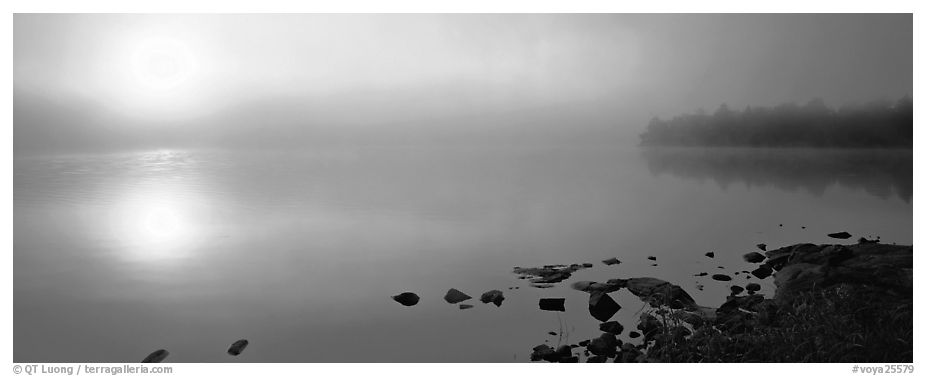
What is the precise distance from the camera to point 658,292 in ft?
40.8

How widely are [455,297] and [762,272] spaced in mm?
8633

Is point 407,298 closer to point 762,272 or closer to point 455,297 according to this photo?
point 455,297

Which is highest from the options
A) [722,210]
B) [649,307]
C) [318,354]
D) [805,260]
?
[722,210]

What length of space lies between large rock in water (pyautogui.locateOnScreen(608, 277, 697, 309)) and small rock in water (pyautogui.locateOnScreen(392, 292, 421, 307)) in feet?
16.4

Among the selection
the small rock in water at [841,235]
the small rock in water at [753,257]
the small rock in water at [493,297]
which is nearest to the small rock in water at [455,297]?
the small rock in water at [493,297]

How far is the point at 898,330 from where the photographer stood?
8.27 metres

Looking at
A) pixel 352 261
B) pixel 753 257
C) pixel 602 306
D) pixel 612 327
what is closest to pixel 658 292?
pixel 602 306

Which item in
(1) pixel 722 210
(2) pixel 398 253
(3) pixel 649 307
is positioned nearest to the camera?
(3) pixel 649 307

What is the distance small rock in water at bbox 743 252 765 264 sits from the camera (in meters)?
16.6

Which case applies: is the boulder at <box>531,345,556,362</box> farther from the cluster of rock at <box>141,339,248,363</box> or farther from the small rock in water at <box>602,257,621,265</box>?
the small rock in water at <box>602,257,621,265</box>

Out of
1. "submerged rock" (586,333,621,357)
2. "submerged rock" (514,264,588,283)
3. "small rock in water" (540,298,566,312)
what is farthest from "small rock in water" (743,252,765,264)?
"submerged rock" (586,333,621,357)

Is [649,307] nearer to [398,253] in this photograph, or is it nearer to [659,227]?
[398,253]
